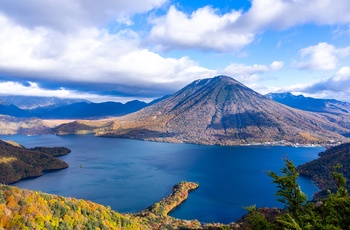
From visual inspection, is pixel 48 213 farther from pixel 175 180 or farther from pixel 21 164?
pixel 21 164

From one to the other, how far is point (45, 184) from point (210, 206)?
215 feet

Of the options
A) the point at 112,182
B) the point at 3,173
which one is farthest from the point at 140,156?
the point at 3,173

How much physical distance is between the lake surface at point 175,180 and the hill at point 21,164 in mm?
5833

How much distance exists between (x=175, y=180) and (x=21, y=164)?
70532 mm

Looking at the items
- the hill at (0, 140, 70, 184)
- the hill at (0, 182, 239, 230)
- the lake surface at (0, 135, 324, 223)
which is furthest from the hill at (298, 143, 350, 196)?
the hill at (0, 140, 70, 184)

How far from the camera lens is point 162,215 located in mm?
71312

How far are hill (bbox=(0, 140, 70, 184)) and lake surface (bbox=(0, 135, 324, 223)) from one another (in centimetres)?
583

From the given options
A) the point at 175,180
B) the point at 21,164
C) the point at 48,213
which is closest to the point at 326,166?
the point at 175,180

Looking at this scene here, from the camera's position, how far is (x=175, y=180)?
368ft

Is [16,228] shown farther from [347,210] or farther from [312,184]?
[312,184]

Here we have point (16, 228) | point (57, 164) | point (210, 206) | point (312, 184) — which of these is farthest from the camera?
point (57, 164)

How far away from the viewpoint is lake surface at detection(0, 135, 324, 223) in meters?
84.8

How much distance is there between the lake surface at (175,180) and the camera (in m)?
84.8

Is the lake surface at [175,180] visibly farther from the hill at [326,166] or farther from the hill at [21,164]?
the hill at [21,164]
